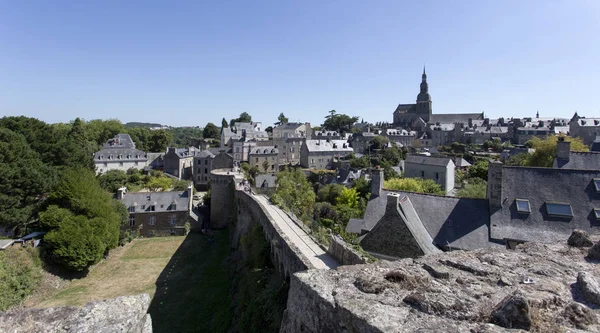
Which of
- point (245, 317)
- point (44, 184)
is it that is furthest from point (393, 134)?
point (245, 317)

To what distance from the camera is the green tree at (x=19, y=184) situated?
24.7 metres

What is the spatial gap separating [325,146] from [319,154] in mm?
2493

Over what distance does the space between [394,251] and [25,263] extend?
22.0 meters

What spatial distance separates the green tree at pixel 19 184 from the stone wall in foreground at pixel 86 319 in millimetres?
27459

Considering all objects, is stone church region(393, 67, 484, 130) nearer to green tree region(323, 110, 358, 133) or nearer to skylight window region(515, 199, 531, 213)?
green tree region(323, 110, 358, 133)

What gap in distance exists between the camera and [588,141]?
215 feet

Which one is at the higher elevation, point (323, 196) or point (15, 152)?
point (15, 152)

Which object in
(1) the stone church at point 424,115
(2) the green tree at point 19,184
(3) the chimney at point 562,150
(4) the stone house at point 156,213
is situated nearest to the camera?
(3) the chimney at point 562,150

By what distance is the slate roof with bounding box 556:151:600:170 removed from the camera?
59.8 feet

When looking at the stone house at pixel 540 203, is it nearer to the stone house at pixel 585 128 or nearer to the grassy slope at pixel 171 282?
the grassy slope at pixel 171 282

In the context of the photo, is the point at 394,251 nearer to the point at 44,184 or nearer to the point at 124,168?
the point at 44,184

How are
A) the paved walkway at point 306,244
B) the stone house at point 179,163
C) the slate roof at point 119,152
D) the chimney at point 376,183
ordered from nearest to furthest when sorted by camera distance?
1. the paved walkway at point 306,244
2. the chimney at point 376,183
3. the stone house at point 179,163
4. the slate roof at point 119,152

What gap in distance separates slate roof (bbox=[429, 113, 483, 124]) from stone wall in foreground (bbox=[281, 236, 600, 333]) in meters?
103

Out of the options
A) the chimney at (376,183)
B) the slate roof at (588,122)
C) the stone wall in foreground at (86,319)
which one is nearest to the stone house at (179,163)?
the chimney at (376,183)
